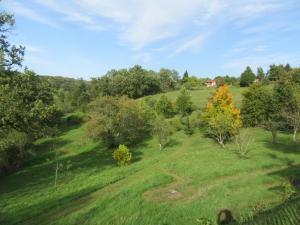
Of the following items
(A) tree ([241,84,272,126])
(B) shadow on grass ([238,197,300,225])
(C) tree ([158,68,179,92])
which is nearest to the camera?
(B) shadow on grass ([238,197,300,225])

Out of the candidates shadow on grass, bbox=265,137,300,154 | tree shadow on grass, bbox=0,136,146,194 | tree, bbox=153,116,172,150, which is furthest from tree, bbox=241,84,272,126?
tree shadow on grass, bbox=0,136,146,194

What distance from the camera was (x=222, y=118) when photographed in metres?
48.8

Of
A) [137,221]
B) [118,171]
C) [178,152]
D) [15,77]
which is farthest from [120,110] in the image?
[137,221]

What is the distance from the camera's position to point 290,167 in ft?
106

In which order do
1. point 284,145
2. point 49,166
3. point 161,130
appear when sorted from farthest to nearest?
1. point 161,130
2. point 49,166
3. point 284,145

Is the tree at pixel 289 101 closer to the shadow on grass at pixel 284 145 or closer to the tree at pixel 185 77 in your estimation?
the shadow on grass at pixel 284 145

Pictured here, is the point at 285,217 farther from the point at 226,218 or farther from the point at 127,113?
the point at 127,113

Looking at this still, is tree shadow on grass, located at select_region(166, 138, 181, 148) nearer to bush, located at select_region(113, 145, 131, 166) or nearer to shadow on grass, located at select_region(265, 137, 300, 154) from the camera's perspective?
bush, located at select_region(113, 145, 131, 166)

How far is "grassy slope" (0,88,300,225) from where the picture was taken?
22984mm

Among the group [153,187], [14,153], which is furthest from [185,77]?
[153,187]

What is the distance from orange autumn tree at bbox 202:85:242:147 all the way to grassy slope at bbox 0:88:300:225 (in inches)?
88.5

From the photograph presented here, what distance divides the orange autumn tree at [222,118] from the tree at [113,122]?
42.6 feet

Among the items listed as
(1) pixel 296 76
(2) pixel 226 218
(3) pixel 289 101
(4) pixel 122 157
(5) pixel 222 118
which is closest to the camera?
(2) pixel 226 218

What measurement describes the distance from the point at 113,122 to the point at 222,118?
18.6 m
